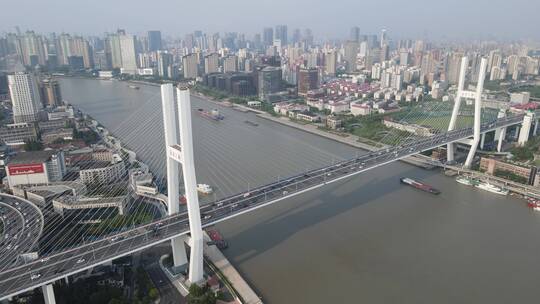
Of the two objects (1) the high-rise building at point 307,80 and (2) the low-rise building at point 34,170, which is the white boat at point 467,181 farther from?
(1) the high-rise building at point 307,80

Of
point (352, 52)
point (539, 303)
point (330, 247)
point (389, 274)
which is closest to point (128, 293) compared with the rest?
point (330, 247)

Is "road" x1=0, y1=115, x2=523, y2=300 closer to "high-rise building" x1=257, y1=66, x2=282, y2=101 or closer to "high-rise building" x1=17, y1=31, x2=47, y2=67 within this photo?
"high-rise building" x1=257, y1=66, x2=282, y2=101

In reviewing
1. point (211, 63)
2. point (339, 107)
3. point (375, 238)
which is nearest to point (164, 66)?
point (211, 63)

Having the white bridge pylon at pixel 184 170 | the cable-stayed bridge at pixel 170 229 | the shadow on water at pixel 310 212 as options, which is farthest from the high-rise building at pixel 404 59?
the white bridge pylon at pixel 184 170

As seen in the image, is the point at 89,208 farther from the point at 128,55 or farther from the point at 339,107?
the point at 128,55

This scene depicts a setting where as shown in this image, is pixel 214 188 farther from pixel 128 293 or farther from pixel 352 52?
pixel 352 52
